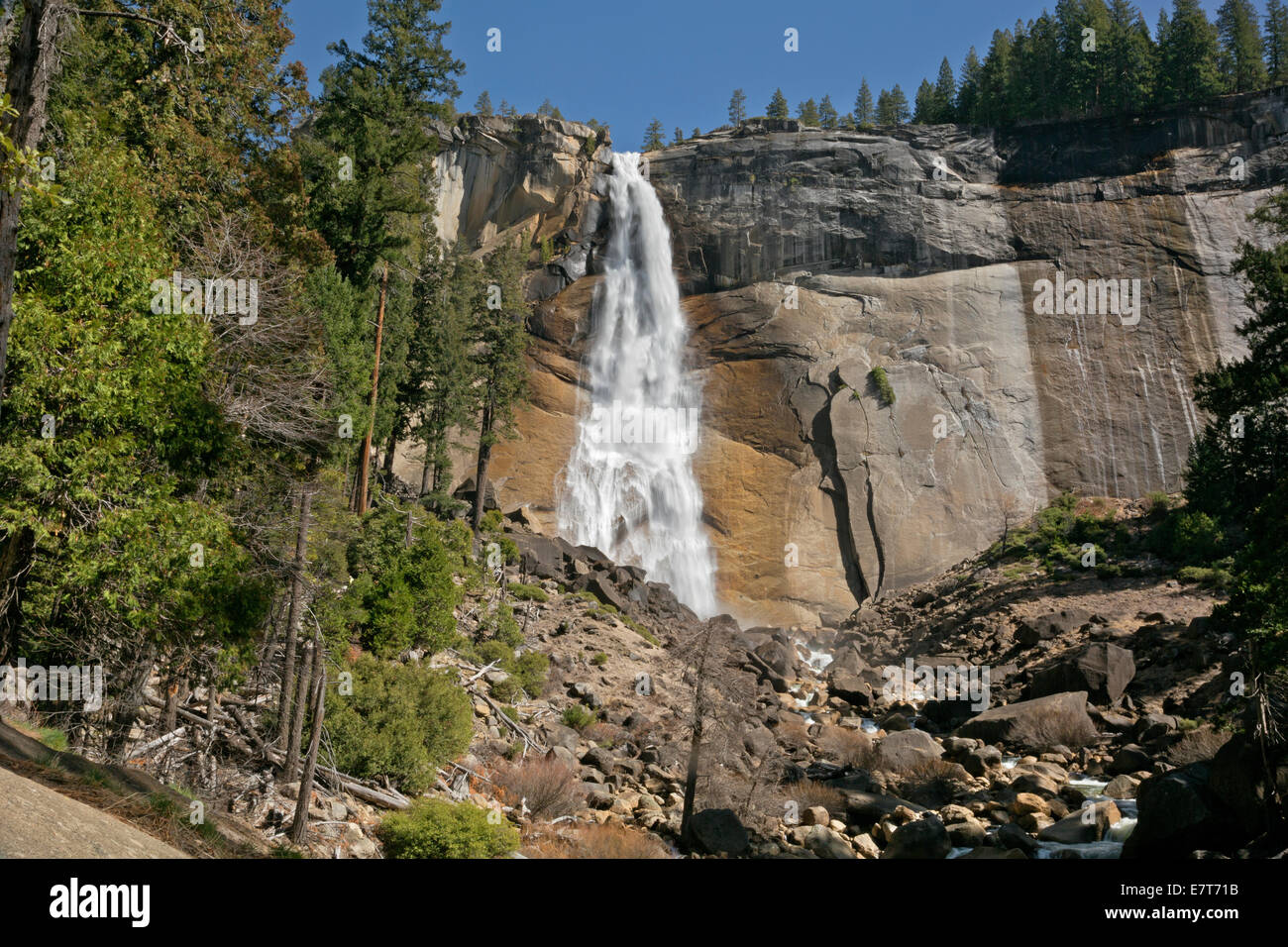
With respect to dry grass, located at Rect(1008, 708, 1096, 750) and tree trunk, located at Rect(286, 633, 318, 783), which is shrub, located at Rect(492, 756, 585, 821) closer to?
tree trunk, located at Rect(286, 633, 318, 783)

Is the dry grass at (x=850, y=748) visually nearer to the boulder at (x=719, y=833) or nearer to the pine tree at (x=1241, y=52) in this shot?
the boulder at (x=719, y=833)

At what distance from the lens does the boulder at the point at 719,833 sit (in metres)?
17.0

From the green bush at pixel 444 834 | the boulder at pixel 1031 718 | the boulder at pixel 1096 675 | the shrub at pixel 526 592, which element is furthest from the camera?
the shrub at pixel 526 592

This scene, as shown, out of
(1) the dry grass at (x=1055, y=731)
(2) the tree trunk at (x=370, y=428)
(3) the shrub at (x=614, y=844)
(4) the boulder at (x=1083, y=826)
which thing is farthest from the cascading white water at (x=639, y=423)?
(3) the shrub at (x=614, y=844)

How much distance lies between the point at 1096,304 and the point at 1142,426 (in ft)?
29.7

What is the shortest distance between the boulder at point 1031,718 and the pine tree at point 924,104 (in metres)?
54.8

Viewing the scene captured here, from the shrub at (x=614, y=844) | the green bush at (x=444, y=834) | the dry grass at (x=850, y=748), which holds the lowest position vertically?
the dry grass at (x=850, y=748)

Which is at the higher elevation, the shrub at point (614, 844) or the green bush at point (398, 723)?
the green bush at point (398, 723)

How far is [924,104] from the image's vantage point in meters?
69.1

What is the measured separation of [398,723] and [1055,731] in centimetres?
1821

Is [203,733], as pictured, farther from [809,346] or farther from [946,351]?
[946,351]

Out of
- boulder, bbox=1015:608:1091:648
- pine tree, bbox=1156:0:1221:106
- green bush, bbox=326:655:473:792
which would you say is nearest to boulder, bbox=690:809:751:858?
green bush, bbox=326:655:473:792

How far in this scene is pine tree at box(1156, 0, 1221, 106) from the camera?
185 ft
